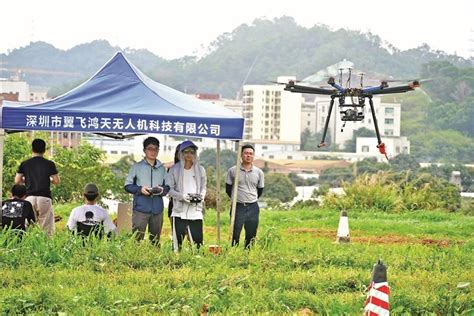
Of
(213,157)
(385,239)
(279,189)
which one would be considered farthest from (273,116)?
(385,239)

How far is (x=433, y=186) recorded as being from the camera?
37844 millimetres

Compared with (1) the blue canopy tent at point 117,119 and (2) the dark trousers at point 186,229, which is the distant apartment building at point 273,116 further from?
(2) the dark trousers at point 186,229

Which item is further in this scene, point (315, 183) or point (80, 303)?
point (315, 183)

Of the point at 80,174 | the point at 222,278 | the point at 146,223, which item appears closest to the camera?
the point at 222,278

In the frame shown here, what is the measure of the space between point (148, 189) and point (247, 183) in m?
1.61

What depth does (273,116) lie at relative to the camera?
553 feet

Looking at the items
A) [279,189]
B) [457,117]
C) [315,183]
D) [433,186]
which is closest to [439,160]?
[457,117]

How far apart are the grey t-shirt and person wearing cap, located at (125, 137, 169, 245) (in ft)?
3.81

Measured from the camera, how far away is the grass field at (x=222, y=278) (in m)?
10.4

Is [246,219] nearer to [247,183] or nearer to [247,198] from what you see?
[247,198]

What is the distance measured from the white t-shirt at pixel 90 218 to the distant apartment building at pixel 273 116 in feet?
490

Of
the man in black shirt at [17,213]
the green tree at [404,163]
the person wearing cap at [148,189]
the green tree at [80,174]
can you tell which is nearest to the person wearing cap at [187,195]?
the person wearing cap at [148,189]

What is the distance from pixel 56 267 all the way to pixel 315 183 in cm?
9942

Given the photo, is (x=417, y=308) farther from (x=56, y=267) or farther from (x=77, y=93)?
(x=77, y=93)
